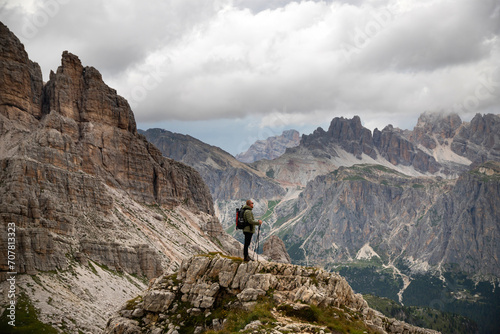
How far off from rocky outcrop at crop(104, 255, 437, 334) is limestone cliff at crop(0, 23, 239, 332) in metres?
58.4

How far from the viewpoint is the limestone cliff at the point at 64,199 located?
105 m

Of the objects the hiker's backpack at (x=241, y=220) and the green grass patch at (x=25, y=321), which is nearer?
the hiker's backpack at (x=241, y=220)

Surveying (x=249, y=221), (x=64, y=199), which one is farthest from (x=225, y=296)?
(x=64, y=199)

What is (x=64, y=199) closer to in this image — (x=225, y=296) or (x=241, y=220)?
(x=225, y=296)

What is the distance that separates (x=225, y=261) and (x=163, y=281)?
7.32m

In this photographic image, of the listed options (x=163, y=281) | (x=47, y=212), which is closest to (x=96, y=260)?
(x=47, y=212)

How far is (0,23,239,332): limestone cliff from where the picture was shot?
105375 millimetres

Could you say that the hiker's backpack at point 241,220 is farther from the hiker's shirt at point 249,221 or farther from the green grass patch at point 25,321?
the green grass patch at point 25,321

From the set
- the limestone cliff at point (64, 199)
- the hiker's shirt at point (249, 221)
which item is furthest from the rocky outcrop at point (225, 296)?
the limestone cliff at point (64, 199)

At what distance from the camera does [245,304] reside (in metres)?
38.8

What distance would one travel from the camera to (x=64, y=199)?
142 meters

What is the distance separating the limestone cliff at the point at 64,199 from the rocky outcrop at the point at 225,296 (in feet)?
191

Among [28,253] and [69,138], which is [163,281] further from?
[69,138]

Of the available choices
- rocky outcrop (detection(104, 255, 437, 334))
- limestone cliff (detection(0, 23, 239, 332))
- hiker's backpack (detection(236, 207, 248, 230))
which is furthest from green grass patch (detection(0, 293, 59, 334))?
hiker's backpack (detection(236, 207, 248, 230))
